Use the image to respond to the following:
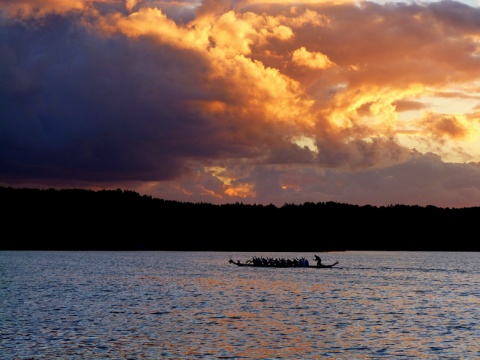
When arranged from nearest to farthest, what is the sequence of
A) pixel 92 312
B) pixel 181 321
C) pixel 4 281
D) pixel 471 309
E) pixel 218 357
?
pixel 218 357 < pixel 181 321 < pixel 92 312 < pixel 471 309 < pixel 4 281

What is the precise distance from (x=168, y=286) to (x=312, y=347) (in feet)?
193

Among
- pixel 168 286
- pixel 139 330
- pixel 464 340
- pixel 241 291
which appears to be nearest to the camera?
pixel 464 340

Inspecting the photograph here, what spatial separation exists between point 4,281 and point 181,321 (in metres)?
64.9

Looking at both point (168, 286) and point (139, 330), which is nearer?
point (139, 330)

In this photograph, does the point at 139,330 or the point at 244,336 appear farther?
the point at 139,330

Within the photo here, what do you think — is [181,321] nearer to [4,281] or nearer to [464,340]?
[464,340]

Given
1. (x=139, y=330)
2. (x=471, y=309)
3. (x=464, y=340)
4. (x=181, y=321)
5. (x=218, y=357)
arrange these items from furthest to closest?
(x=471, y=309) → (x=181, y=321) → (x=139, y=330) → (x=464, y=340) → (x=218, y=357)

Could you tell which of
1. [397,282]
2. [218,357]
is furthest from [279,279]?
[218,357]

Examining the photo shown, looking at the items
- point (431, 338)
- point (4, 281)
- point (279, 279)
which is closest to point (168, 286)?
point (279, 279)

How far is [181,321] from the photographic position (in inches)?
2398

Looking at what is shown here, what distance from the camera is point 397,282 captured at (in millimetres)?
119812

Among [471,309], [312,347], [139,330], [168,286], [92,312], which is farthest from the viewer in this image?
[168,286]

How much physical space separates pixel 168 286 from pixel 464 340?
195 ft

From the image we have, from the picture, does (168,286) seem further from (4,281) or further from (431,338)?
(431,338)
